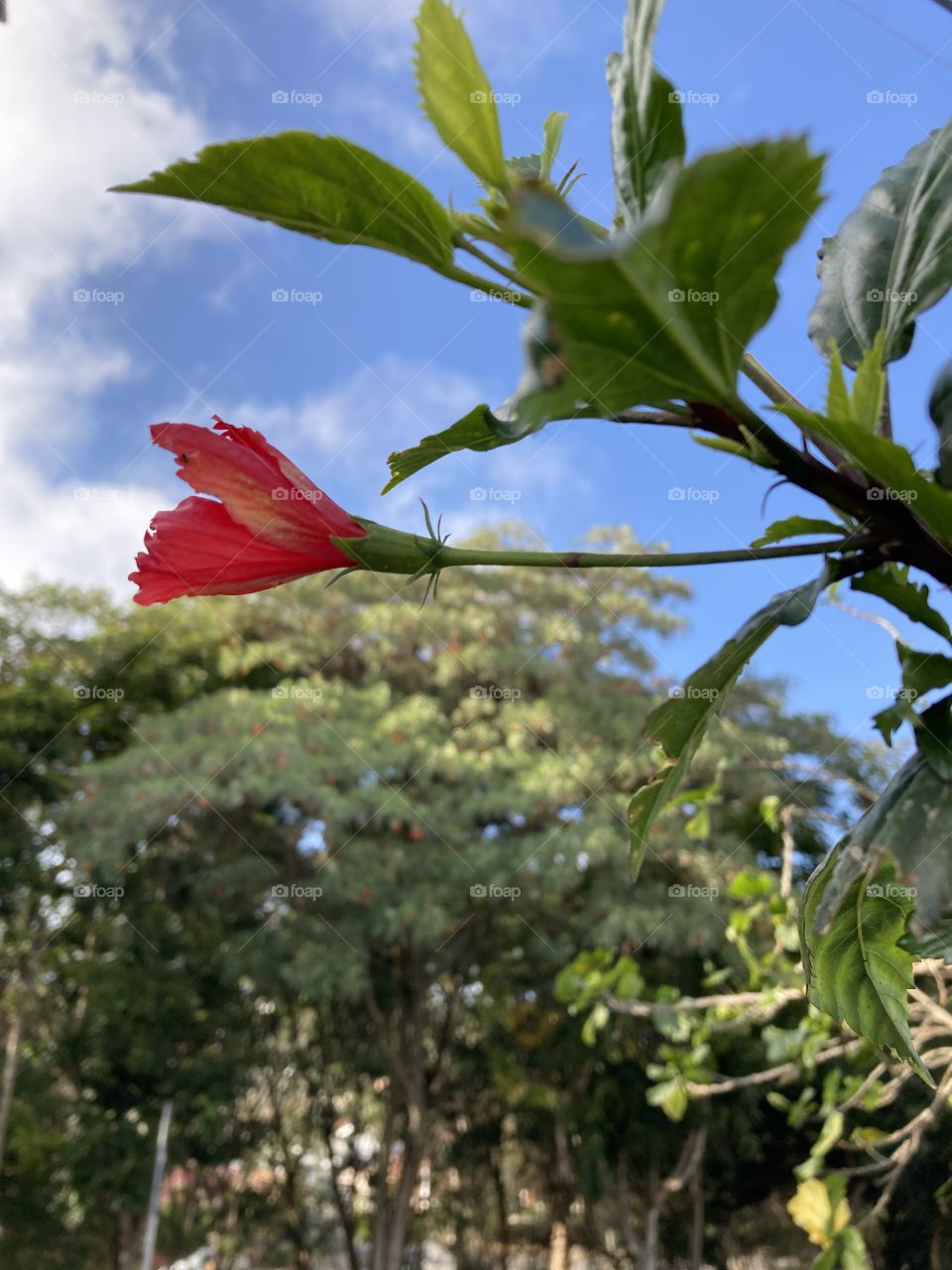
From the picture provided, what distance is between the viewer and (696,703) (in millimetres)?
369

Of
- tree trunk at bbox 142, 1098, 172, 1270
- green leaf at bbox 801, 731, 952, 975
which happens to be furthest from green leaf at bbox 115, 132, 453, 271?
tree trunk at bbox 142, 1098, 172, 1270

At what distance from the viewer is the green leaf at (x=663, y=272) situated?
7.3 inches

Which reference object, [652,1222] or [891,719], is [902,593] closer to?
[891,719]

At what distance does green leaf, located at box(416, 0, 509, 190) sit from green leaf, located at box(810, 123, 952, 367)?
5.4 inches

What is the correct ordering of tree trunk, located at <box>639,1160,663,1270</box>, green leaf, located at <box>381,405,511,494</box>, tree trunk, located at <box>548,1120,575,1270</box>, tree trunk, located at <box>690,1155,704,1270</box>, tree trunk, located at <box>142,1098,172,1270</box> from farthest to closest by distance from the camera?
tree trunk, located at <box>548,1120,575,1270</box> < tree trunk, located at <box>690,1155,704,1270</box> < tree trunk, located at <box>639,1160,663,1270</box> < tree trunk, located at <box>142,1098,172,1270</box> < green leaf, located at <box>381,405,511,494</box>

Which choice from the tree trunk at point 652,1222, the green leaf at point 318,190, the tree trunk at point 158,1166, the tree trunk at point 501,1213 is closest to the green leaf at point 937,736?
the green leaf at point 318,190

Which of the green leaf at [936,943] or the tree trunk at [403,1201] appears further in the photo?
the tree trunk at [403,1201]

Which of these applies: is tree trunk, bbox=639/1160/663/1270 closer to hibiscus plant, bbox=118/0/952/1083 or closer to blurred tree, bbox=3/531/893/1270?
blurred tree, bbox=3/531/893/1270

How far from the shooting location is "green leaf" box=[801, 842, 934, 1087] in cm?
33

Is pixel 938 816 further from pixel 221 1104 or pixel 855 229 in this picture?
pixel 221 1104

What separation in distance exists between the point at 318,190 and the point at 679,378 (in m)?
0.11

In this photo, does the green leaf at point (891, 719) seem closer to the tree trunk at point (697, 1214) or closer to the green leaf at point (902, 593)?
the green leaf at point (902, 593)

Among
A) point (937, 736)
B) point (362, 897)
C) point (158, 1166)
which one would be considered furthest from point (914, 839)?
point (158, 1166)

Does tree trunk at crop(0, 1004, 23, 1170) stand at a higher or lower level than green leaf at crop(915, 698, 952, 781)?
higher
